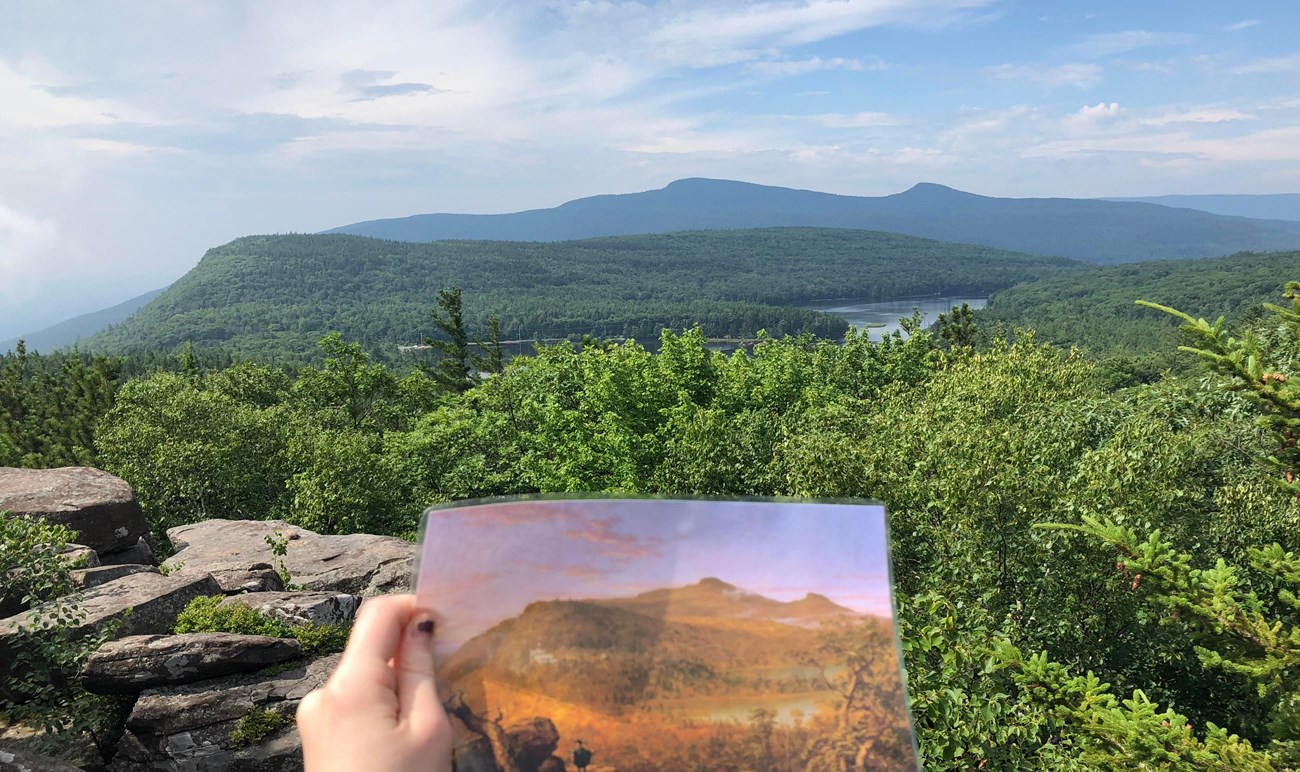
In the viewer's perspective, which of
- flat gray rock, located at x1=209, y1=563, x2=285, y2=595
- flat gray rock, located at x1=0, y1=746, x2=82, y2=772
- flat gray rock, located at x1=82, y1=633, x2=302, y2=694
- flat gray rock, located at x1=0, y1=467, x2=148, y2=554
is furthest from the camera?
flat gray rock, located at x1=0, y1=467, x2=148, y2=554

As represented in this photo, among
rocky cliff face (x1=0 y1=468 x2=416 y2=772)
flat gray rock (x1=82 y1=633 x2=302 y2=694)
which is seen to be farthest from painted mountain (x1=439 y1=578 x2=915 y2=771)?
flat gray rock (x1=82 y1=633 x2=302 y2=694)

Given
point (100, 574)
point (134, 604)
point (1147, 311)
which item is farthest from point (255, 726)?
point (1147, 311)

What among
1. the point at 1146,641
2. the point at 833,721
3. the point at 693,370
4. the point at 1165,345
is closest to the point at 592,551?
the point at 833,721

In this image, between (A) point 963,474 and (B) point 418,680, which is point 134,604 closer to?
(B) point 418,680

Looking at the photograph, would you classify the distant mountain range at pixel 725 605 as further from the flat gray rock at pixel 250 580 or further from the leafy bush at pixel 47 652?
the flat gray rock at pixel 250 580

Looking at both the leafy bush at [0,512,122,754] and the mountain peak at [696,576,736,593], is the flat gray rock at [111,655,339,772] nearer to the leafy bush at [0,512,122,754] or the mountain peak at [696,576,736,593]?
the leafy bush at [0,512,122,754]

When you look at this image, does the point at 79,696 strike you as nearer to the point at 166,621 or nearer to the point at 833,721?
the point at 166,621

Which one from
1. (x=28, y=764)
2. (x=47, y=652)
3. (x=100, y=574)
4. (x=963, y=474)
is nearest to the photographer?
(x=28, y=764)
